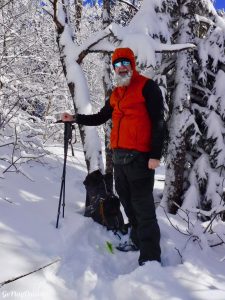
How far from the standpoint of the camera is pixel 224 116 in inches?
302

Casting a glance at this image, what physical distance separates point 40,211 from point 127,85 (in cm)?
204

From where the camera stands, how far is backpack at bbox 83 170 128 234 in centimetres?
516

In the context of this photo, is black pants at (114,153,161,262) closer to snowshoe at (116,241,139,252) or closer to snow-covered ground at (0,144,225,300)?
snow-covered ground at (0,144,225,300)

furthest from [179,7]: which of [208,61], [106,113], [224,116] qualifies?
[106,113]

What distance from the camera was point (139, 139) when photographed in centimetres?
407

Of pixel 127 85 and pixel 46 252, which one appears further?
pixel 127 85

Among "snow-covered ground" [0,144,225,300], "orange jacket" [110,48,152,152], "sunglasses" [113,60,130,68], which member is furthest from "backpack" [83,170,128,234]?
"sunglasses" [113,60,130,68]

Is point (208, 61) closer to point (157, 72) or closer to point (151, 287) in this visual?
point (157, 72)

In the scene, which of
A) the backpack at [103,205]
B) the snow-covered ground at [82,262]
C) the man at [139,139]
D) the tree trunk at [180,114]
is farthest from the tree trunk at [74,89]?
the tree trunk at [180,114]

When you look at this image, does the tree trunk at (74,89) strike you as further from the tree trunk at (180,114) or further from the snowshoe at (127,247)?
the tree trunk at (180,114)

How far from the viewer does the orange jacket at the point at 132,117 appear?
13.3 feet

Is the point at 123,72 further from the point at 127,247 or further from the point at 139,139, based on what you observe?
the point at 127,247

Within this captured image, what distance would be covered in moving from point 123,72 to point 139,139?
29.9 inches

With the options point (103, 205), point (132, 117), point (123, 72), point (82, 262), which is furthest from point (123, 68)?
point (82, 262)
